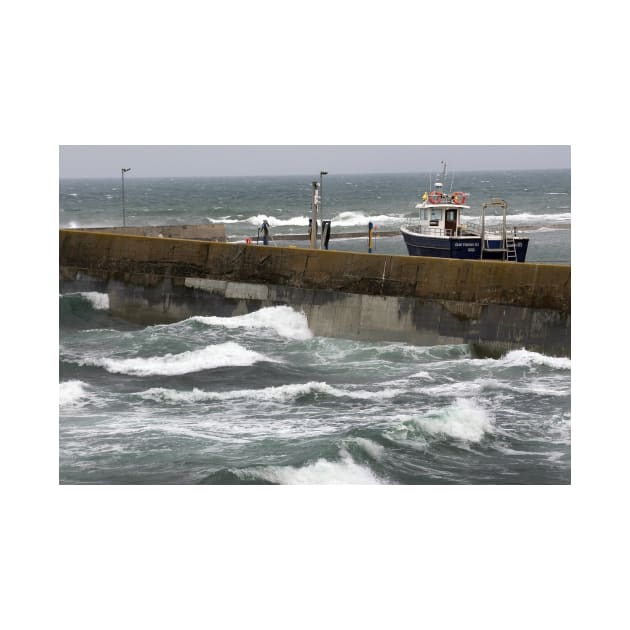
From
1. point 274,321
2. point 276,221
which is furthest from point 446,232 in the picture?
point 276,221

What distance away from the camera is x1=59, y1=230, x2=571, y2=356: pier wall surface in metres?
18.6

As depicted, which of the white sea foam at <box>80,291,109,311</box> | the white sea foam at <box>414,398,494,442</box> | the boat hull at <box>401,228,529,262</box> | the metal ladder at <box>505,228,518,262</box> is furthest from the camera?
the boat hull at <box>401,228,529,262</box>

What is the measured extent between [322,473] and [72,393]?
5.78 meters

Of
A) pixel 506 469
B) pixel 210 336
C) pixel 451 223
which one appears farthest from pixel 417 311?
pixel 451 223

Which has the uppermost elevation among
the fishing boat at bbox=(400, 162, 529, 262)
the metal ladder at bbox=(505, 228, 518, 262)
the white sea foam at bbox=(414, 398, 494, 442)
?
the fishing boat at bbox=(400, 162, 529, 262)

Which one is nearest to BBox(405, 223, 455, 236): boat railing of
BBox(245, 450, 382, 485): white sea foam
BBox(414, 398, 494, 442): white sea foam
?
BBox(414, 398, 494, 442): white sea foam

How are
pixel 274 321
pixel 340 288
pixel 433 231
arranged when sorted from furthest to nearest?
pixel 433 231
pixel 274 321
pixel 340 288

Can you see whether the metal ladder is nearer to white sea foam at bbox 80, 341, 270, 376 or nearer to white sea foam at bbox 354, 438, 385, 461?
white sea foam at bbox 80, 341, 270, 376

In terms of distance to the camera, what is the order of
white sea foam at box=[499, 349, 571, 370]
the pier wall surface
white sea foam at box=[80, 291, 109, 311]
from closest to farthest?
1. white sea foam at box=[499, 349, 571, 370]
2. the pier wall surface
3. white sea foam at box=[80, 291, 109, 311]

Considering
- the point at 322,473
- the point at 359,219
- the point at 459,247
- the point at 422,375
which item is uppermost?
the point at 359,219

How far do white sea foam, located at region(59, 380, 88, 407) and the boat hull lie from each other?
12.3 meters

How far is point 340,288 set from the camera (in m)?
20.1

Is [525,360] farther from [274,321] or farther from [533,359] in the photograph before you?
[274,321]

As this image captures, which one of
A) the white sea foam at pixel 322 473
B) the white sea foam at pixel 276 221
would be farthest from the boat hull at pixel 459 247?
the white sea foam at pixel 276 221
